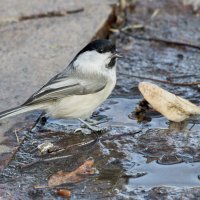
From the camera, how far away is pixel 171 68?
546 cm

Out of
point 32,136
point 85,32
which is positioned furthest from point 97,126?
point 85,32

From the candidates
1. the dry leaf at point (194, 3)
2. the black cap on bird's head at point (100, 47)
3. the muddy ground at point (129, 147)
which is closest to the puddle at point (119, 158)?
the muddy ground at point (129, 147)

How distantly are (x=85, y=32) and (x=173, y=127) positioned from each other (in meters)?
1.81

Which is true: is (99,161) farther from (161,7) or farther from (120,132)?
(161,7)

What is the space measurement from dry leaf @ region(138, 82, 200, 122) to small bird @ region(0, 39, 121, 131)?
0.85 ft

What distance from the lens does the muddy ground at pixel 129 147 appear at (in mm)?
3639

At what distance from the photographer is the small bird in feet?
14.5

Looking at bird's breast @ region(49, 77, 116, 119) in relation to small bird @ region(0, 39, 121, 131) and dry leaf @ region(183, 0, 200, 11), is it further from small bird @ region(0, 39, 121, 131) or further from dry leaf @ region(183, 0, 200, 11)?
dry leaf @ region(183, 0, 200, 11)

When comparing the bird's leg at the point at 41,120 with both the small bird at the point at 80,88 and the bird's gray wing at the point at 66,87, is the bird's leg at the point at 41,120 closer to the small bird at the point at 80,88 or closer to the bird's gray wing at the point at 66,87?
the small bird at the point at 80,88

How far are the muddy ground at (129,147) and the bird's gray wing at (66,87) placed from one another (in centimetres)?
22

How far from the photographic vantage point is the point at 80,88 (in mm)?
4531

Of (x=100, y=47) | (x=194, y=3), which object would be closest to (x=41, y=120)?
(x=100, y=47)

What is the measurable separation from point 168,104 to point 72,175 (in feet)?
3.20

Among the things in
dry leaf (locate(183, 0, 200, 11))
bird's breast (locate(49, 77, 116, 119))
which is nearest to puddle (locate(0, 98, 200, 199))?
bird's breast (locate(49, 77, 116, 119))
